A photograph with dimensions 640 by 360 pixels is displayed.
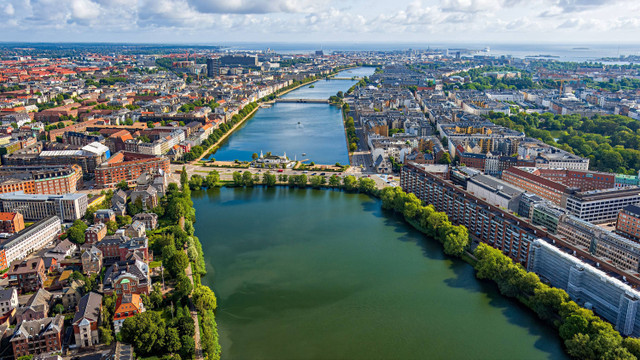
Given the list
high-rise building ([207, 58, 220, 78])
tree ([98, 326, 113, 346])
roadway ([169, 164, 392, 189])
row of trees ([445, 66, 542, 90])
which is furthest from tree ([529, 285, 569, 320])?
high-rise building ([207, 58, 220, 78])

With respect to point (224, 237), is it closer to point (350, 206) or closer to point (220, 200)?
point (220, 200)

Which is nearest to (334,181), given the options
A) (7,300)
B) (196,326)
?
(196,326)

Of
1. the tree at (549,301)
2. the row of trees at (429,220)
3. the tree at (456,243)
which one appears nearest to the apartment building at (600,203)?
the row of trees at (429,220)

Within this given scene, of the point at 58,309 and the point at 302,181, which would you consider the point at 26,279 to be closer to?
the point at 58,309

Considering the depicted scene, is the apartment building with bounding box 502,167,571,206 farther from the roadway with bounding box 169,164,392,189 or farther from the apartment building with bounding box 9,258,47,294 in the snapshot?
the apartment building with bounding box 9,258,47,294

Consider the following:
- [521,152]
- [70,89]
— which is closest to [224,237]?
[521,152]
